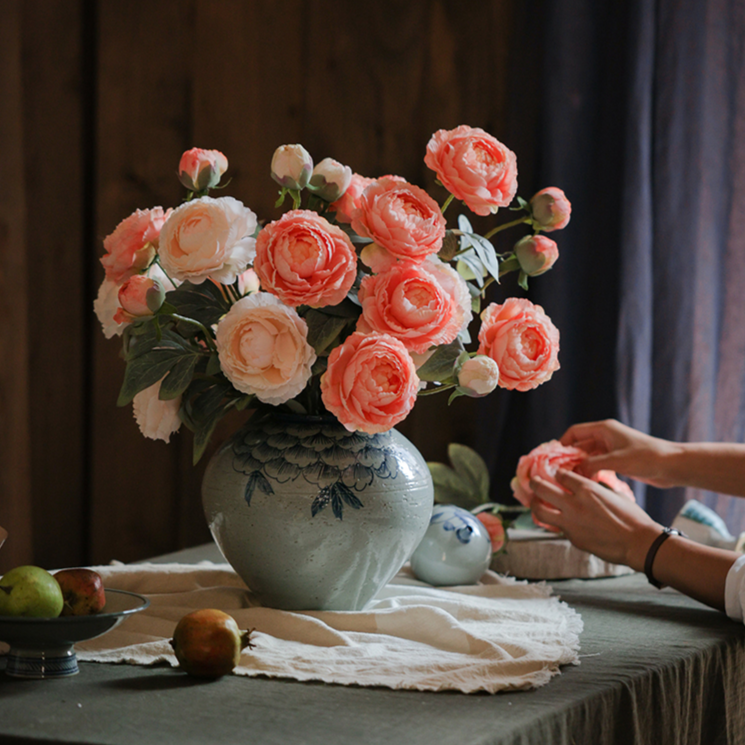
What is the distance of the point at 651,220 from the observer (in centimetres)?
178

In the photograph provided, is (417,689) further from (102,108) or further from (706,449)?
(102,108)

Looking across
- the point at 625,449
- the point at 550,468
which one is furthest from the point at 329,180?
the point at 625,449

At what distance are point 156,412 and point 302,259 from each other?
9.0 inches

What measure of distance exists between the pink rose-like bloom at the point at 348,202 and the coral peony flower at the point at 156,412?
24 centimetres

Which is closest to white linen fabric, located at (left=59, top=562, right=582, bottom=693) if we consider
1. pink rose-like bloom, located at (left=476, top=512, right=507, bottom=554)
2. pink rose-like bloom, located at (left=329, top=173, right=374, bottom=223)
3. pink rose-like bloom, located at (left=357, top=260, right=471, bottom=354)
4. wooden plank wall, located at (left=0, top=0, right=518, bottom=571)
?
pink rose-like bloom, located at (left=476, top=512, right=507, bottom=554)

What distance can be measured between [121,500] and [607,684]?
5.33 ft

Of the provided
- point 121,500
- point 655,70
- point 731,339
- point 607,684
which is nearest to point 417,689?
point 607,684

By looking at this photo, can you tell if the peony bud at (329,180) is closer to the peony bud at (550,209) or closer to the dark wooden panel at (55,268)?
the peony bud at (550,209)

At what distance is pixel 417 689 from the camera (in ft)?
2.29

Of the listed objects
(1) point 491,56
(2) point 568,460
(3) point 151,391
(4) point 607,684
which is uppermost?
(1) point 491,56

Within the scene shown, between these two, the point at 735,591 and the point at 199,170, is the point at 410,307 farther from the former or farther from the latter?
the point at 735,591

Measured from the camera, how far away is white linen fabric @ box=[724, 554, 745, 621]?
0.94 meters

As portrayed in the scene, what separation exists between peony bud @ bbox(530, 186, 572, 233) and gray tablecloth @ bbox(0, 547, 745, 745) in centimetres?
41

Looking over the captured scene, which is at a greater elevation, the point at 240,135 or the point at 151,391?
the point at 240,135
